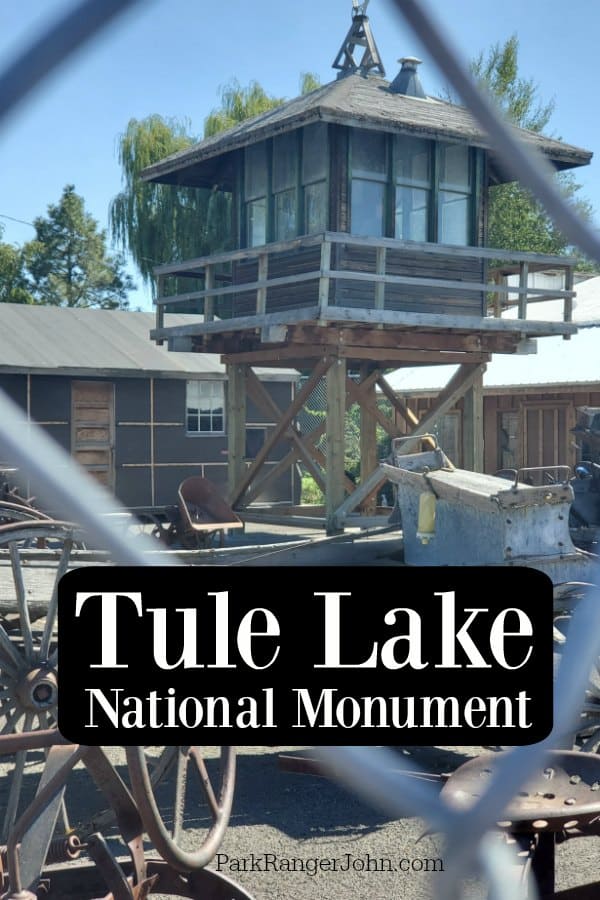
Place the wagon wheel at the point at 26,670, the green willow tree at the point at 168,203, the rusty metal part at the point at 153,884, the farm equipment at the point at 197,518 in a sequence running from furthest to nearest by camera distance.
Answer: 1. the green willow tree at the point at 168,203
2. the farm equipment at the point at 197,518
3. the wagon wheel at the point at 26,670
4. the rusty metal part at the point at 153,884

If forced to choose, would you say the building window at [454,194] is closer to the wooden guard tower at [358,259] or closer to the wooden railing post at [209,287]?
the wooden guard tower at [358,259]

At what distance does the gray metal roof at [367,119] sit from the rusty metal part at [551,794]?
39.6 feet

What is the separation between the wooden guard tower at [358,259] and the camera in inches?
570

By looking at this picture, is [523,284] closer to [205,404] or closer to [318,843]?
[205,404]

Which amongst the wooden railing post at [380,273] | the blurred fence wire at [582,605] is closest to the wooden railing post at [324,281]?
the wooden railing post at [380,273]

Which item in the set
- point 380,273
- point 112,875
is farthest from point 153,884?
point 380,273

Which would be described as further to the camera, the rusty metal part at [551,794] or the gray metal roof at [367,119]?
the gray metal roof at [367,119]

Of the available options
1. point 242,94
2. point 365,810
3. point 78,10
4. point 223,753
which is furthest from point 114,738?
point 242,94

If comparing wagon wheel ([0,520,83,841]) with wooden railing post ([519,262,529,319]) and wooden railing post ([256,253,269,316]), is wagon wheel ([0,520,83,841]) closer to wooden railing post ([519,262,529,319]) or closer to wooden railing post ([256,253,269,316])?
wooden railing post ([256,253,269,316])

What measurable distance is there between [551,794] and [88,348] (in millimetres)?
21779

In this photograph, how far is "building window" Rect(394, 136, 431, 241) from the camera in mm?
15883

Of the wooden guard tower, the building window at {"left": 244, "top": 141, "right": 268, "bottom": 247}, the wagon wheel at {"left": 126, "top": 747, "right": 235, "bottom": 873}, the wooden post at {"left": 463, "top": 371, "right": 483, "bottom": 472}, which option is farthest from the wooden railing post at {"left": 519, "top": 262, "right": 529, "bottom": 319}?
the wagon wheel at {"left": 126, "top": 747, "right": 235, "bottom": 873}

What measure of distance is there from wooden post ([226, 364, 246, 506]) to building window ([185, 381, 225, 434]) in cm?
756

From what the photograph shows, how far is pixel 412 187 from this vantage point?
16.0m
